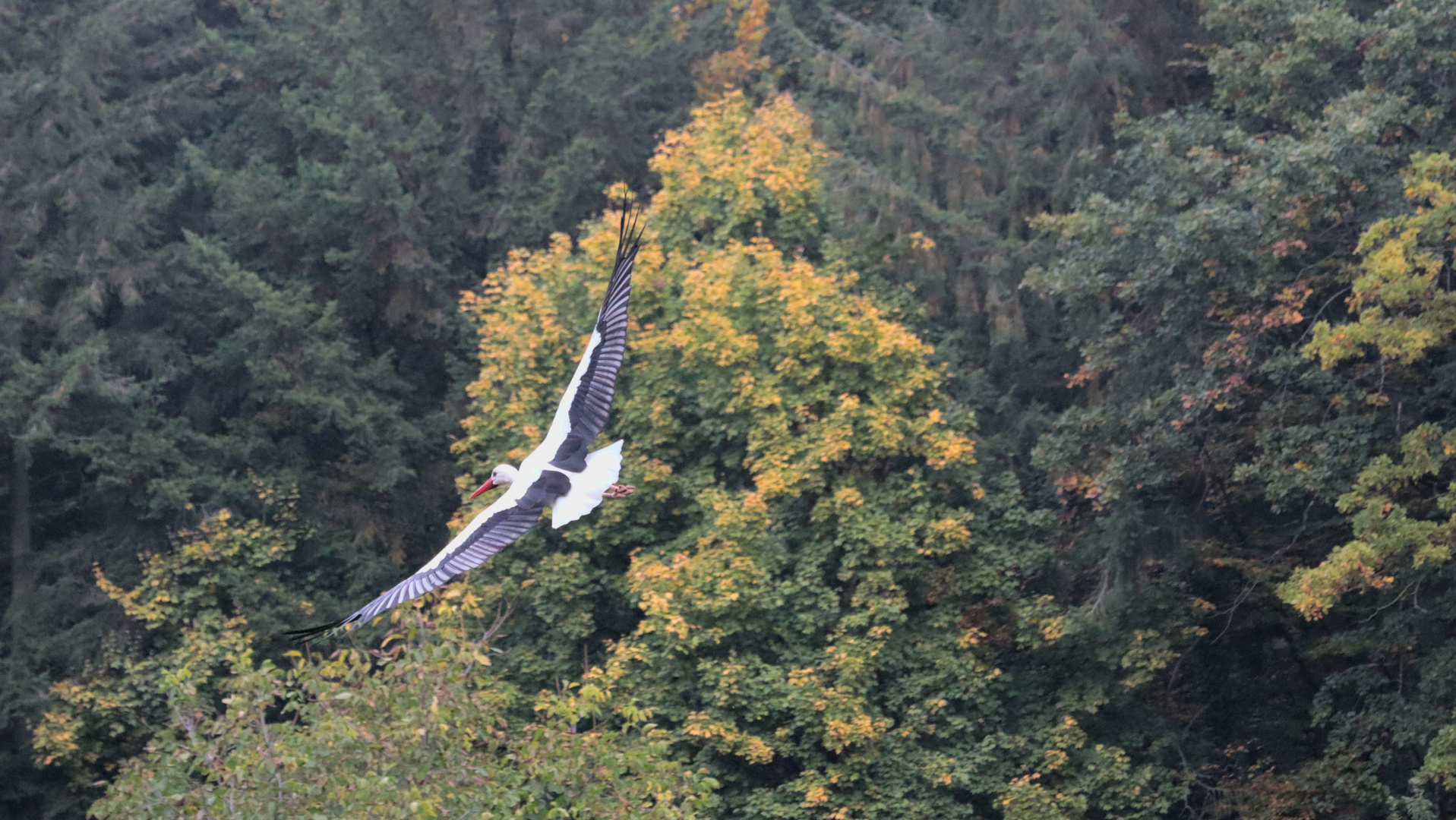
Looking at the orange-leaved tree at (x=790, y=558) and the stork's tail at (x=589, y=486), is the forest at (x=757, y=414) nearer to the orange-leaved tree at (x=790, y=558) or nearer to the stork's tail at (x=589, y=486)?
the orange-leaved tree at (x=790, y=558)

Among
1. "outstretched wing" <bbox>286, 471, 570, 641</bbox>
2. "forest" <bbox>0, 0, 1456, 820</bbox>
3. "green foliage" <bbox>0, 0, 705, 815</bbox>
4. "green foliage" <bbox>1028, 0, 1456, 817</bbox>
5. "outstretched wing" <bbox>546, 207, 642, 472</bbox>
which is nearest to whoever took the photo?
"outstretched wing" <bbox>286, 471, 570, 641</bbox>

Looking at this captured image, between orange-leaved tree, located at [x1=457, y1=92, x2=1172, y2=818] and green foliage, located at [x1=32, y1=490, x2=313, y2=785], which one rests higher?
orange-leaved tree, located at [x1=457, y1=92, x2=1172, y2=818]

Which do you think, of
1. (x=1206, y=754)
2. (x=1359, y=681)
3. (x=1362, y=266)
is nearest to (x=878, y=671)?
(x=1206, y=754)

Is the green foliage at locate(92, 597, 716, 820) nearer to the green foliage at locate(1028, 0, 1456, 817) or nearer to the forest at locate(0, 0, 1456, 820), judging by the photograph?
the forest at locate(0, 0, 1456, 820)

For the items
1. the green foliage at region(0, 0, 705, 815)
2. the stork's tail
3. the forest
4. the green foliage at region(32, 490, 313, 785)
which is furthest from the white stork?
the green foliage at region(0, 0, 705, 815)

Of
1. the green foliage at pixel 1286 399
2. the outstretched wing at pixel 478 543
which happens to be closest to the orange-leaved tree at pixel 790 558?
the green foliage at pixel 1286 399

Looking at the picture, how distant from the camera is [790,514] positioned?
15711mm

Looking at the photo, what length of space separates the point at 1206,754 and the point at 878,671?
12.0 ft

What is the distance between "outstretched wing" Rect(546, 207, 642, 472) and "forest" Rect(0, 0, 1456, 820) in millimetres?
1711

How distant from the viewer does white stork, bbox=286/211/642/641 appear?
8.30 metres

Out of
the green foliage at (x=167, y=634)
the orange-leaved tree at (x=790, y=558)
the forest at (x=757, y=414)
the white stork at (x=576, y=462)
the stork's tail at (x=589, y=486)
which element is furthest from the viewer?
the green foliage at (x=167, y=634)

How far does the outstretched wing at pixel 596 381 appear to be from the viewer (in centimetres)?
912

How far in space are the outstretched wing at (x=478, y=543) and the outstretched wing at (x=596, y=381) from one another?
35 cm

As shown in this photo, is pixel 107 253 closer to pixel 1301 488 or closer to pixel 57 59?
pixel 57 59
